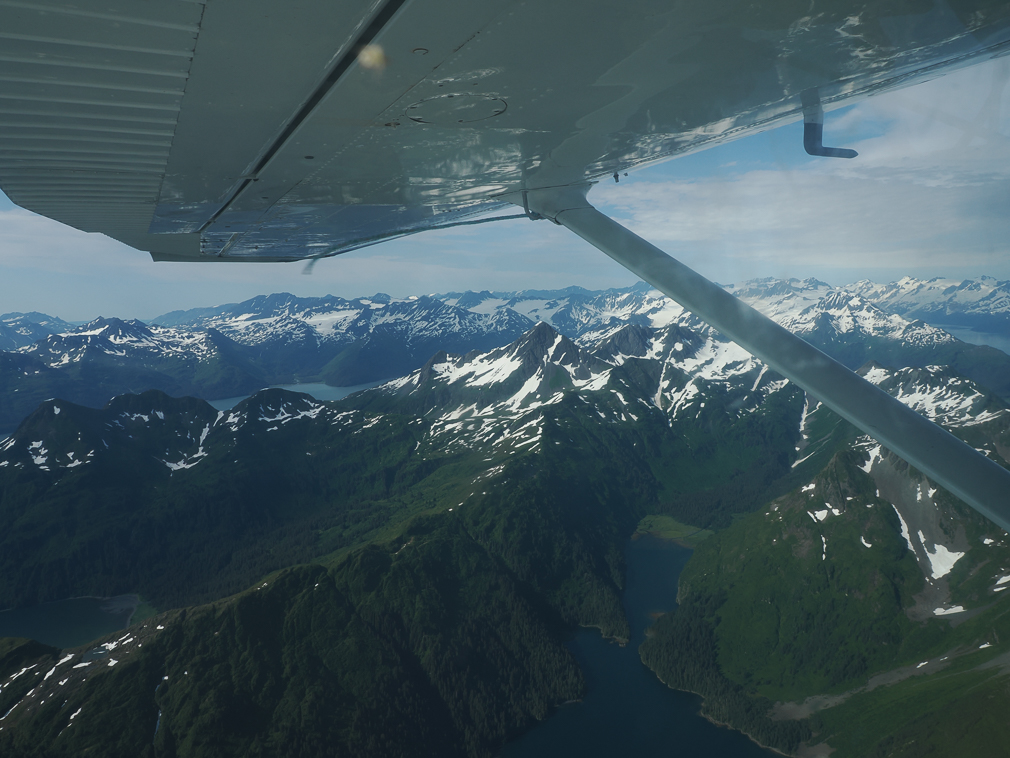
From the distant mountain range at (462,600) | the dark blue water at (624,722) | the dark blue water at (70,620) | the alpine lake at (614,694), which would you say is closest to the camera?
the distant mountain range at (462,600)

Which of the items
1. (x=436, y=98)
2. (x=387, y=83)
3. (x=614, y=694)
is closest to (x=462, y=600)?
(x=614, y=694)

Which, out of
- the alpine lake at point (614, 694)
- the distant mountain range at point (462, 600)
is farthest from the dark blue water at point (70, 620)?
the distant mountain range at point (462, 600)

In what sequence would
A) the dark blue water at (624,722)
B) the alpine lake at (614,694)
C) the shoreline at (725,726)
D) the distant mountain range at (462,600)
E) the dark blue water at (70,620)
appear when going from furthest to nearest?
the dark blue water at (70,620) < the alpine lake at (614,694) < the dark blue water at (624,722) < the shoreline at (725,726) < the distant mountain range at (462,600)

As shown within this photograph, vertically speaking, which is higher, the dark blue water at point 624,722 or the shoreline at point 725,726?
the dark blue water at point 624,722

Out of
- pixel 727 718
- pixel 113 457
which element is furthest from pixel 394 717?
pixel 113 457

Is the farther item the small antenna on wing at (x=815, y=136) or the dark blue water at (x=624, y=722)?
the dark blue water at (x=624, y=722)

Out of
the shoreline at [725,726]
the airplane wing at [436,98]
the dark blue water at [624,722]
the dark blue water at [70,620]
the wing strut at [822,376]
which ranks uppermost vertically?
the airplane wing at [436,98]

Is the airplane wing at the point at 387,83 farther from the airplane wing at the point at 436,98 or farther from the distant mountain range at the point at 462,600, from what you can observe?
the distant mountain range at the point at 462,600
